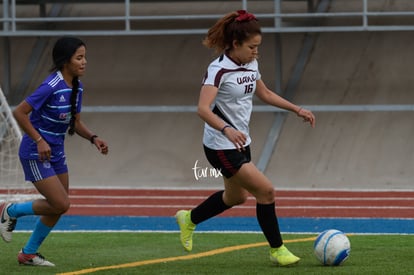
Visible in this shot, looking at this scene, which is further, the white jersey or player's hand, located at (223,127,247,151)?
the white jersey

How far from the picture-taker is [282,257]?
8055 mm

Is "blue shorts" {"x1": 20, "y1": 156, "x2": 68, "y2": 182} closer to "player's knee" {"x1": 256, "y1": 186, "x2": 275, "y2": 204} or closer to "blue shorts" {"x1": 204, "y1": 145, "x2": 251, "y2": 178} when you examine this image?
"blue shorts" {"x1": 204, "y1": 145, "x2": 251, "y2": 178}

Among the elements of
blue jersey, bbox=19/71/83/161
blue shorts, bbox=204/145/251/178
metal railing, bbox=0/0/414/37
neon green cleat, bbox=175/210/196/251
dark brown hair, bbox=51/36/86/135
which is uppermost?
dark brown hair, bbox=51/36/86/135

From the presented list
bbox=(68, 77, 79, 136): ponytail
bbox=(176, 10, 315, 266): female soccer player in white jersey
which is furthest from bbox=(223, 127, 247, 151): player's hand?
bbox=(68, 77, 79, 136): ponytail

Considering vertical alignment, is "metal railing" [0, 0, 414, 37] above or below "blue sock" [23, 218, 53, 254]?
below

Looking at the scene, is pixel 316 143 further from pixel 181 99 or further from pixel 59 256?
pixel 59 256

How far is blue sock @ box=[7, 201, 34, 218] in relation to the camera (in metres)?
8.48

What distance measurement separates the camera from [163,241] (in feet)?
34.0

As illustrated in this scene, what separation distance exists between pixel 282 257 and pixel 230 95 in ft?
4.04

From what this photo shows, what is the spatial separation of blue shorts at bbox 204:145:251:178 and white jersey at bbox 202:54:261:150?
1.5 inches

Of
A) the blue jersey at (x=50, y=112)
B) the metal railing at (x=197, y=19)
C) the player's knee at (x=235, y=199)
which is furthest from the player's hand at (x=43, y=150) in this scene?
the metal railing at (x=197, y=19)

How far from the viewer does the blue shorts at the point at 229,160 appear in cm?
802

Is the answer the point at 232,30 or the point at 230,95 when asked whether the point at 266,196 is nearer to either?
the point at 230,95

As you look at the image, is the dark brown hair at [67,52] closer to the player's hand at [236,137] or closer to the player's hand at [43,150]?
the player's hand at [43,150]
